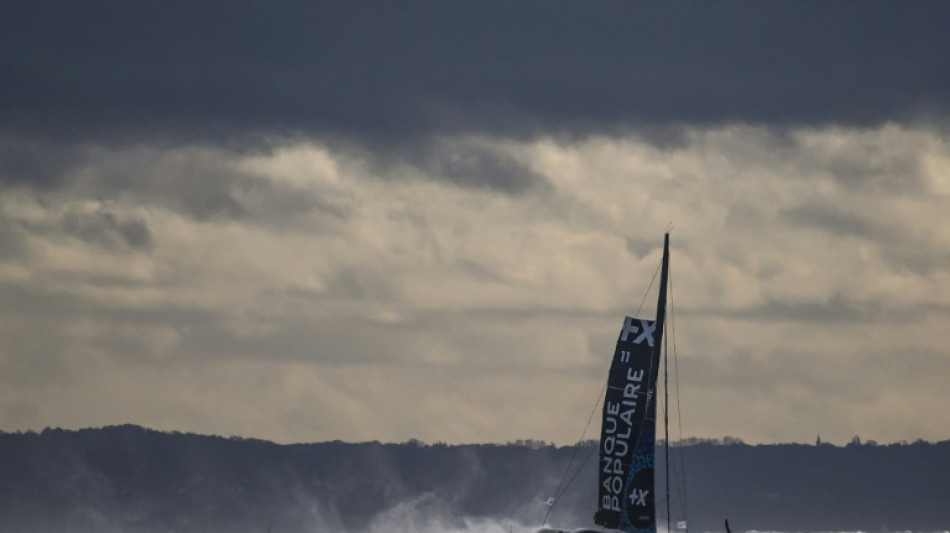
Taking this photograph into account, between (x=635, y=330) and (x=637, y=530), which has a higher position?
(x=635, y=330)

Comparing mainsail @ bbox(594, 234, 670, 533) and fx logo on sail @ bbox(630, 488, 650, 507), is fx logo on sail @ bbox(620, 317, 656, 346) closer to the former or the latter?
mainsail @ bbox(594, 234, 670, 533)

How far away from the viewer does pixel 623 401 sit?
94.8 meters

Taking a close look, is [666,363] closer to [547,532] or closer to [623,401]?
[623,401]

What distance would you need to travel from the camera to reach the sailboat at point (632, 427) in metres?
94.1

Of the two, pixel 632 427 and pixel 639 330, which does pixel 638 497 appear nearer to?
pixel 632 427

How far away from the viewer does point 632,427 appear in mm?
94750

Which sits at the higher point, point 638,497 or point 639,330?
point 639,330

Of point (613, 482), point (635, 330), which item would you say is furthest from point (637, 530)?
point (635, 330)

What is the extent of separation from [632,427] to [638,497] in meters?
2.90

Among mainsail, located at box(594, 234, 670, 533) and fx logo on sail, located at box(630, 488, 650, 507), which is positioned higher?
mainsail, located at box(594, 234, 670, 533)

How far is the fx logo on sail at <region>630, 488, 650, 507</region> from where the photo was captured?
312 ft

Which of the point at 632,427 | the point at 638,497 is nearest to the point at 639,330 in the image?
the point at 632,427

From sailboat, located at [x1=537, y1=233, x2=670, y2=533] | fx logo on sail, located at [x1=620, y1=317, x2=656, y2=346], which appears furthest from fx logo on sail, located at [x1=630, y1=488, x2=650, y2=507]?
fx logo on sail, located at [x1=620, y1=317, x2=656, y2=346]

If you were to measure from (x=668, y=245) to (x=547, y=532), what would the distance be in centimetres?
1275
